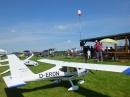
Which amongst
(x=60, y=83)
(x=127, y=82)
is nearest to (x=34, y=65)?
(x=60, y=83)

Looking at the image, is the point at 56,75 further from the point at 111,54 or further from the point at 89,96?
the point at 111,54

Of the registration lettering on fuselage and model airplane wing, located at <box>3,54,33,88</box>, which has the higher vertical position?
model airplane wing, located at <box>3,54,33,88</box>

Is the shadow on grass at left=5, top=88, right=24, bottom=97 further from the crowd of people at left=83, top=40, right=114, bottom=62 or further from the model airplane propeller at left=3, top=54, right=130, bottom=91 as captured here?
the crowd of people at left=83, top=40, right=114, bottom=62

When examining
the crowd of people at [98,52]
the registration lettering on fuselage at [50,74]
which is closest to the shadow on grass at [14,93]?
the registration lettering on fuselage at [50,74]

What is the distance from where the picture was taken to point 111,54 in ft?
74.2

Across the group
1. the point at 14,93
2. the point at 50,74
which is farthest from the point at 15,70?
the point at 50,74

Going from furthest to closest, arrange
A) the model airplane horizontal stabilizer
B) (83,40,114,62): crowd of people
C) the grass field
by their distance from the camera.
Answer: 1. (83,40,114,62): crowd of people
2. the grass field
3. the model airplane horizontal stabilizer

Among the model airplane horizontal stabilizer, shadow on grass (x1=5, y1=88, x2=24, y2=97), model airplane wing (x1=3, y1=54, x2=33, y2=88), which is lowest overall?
shadow on grass (x1=5, y1=88, x2=24, y2=97)

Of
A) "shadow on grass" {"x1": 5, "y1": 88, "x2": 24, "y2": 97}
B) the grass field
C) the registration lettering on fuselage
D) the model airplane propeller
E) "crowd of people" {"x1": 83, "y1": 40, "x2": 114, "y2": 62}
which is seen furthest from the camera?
"crowd of people" {"x1": 83, "y1": 40, "x2": 114, "y2": 62}

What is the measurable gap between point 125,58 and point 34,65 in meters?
11.6

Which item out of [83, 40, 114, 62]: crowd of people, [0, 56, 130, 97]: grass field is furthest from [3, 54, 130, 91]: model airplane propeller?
[83, 40, 114, 62]: crowd of people

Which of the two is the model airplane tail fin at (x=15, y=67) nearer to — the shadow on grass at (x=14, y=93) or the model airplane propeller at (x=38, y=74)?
the model airplane propeller at (x=38, y=74)

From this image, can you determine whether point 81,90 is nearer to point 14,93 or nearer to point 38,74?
point 38,74

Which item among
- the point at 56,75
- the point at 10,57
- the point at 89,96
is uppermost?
the point at 10,57
